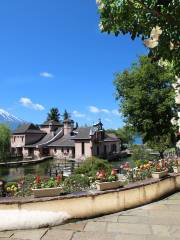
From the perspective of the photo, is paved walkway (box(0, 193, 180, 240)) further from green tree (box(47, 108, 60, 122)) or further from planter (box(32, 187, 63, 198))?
green tree (box(47, 108, 60, 122))

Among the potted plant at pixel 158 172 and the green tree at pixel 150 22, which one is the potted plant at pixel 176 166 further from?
the green tree at pixel 150 22

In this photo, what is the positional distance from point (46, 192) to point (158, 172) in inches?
167

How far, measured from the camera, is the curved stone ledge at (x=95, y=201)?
7.46 m

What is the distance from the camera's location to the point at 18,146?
97.0m

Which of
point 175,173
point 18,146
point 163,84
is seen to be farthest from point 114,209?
point 18,146

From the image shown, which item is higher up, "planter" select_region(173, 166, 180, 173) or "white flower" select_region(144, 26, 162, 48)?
"white flower" select_region(144, 26, 162, 48)

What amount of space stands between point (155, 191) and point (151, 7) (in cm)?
715

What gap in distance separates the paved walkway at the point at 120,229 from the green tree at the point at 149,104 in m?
23.8

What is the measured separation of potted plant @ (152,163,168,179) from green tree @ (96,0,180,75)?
6.87m

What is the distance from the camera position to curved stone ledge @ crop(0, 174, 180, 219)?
24.5 ft

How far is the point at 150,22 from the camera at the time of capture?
13.4ft

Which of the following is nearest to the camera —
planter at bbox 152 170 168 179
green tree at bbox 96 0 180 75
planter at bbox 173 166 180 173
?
green tree at bbox 96 0 180 75

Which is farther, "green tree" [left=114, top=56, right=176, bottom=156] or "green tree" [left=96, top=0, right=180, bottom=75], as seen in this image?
"green tree" [left=114, top=56, right=176, bottom=156]

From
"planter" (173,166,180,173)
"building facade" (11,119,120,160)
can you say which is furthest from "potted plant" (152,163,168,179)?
"building facade" (11,119,120,160)
